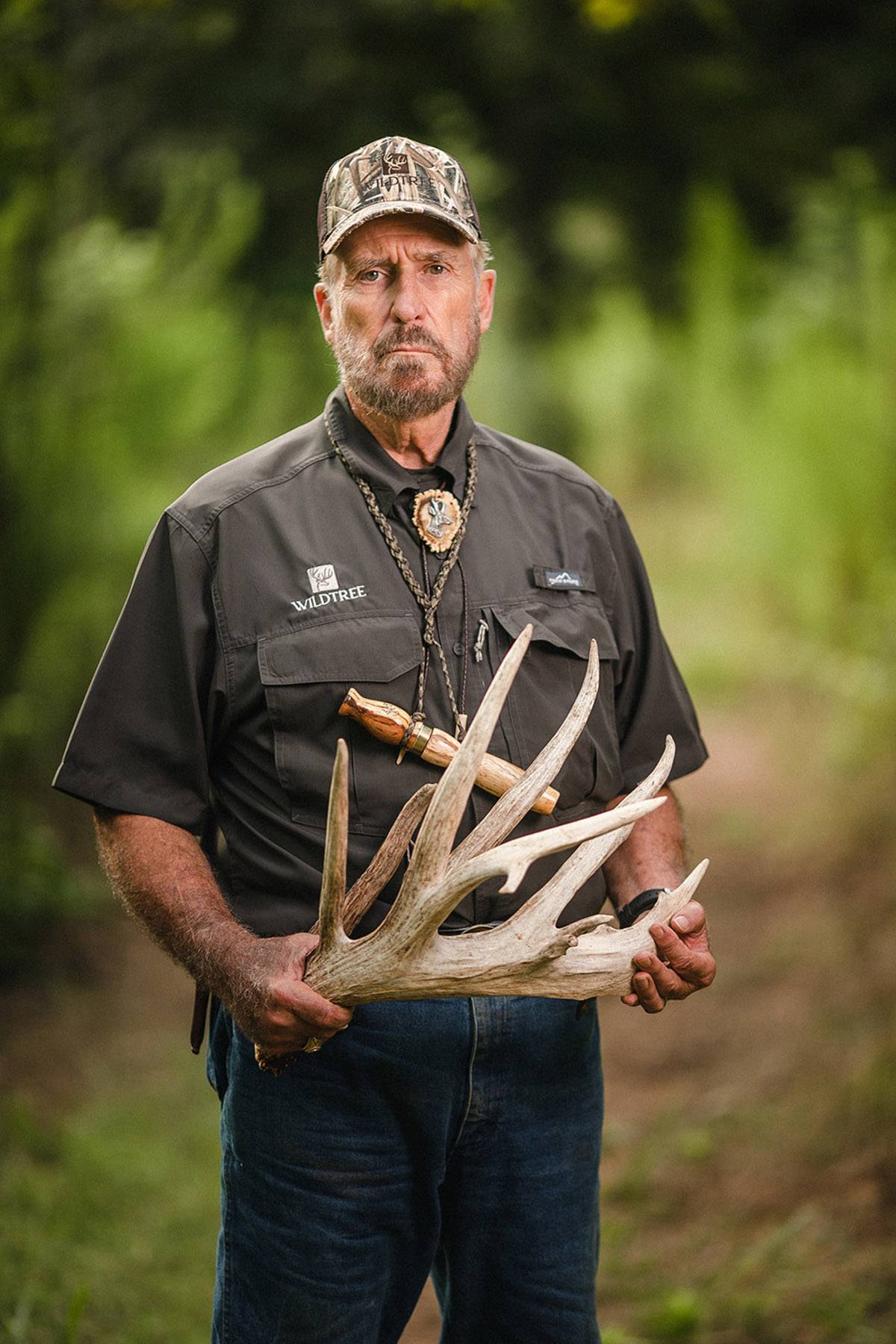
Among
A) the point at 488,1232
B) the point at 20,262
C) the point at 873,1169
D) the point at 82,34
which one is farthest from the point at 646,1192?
the point at 82,34

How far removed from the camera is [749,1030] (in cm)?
540

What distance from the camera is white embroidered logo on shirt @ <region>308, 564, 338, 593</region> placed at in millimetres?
2297

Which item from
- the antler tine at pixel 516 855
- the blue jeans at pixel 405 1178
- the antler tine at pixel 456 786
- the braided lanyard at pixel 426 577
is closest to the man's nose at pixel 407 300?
the braided lanyard at pixel 426 577

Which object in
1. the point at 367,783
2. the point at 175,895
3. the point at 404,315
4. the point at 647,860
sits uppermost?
the point at 404,315

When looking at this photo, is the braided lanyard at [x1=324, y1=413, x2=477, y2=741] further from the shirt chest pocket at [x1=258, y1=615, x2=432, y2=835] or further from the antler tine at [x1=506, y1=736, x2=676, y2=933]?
the antler tine at [x1=506, y1=736, x2=676, y2=933]

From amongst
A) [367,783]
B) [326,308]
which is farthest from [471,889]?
[326,308]

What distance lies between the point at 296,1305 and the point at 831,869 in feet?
15.1

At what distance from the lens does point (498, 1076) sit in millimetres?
2307

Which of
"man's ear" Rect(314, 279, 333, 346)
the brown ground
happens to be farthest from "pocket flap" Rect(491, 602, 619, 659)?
the brown ground

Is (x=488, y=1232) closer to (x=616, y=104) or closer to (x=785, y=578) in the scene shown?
(x=785, y=578)

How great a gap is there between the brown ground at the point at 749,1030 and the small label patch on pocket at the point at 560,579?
2.30m

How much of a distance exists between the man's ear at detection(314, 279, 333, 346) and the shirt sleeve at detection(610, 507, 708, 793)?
647 millimetres

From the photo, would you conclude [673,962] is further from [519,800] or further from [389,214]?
[389,214]

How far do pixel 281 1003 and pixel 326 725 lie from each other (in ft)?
1.51
